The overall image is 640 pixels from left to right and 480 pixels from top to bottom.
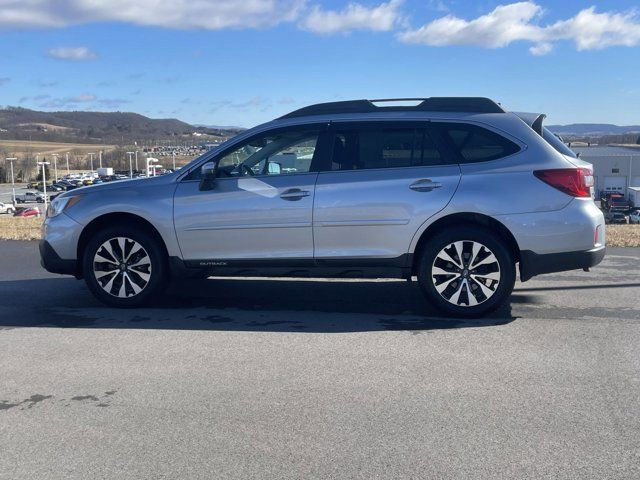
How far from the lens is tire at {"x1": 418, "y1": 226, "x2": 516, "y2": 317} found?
612 centimetres

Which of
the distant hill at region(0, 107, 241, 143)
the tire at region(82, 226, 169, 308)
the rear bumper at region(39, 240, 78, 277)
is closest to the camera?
the tire at region(82, 226, 169, 308)

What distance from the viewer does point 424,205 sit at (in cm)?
618

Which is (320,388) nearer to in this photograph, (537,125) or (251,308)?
(251,308)

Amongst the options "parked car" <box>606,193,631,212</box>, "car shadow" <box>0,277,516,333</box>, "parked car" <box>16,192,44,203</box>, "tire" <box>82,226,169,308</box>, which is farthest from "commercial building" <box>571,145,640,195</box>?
"tire" <box>82,226,169,308</box>

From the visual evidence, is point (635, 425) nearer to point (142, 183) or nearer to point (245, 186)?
point (245, 186)

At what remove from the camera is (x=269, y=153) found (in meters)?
6.64

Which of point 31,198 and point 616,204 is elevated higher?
point 31,198

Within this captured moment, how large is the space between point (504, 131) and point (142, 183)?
11.3 feet

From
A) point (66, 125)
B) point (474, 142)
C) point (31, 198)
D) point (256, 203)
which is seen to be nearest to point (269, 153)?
point (256, 203)

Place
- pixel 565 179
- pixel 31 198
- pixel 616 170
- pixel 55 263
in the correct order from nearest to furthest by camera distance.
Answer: pixel 565 179 < pixel 55 263 < pixel 31 198 < pixel 616 170

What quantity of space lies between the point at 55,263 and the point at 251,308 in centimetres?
198

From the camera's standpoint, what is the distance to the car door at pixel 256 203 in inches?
253

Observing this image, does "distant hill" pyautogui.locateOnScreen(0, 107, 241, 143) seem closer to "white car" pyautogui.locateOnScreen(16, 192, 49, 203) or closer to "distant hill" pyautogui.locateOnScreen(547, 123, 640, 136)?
"white car" pyautogui.locateOnScreen(16, 192, 49, 203)

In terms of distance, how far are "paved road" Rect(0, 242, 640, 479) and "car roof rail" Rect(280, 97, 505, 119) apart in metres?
1.88
